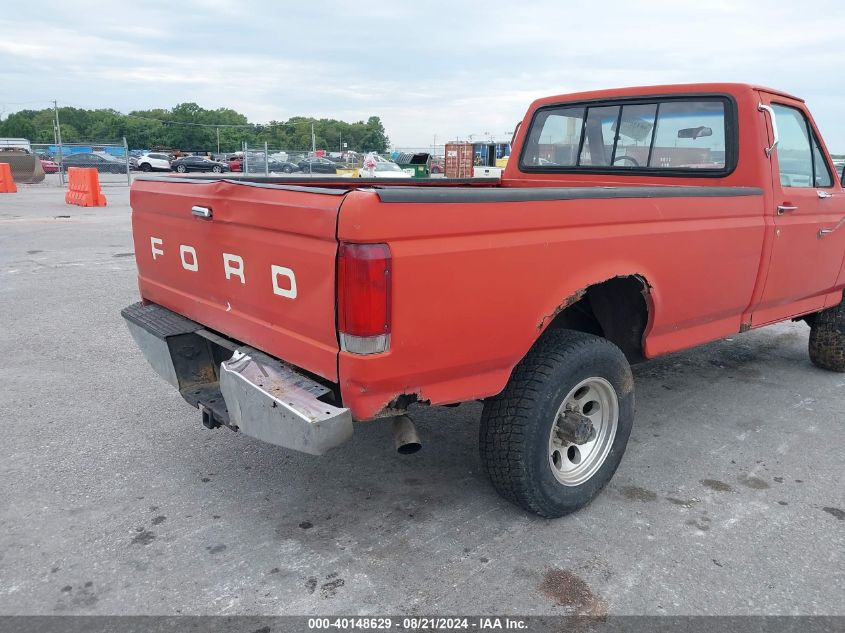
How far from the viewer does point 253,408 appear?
8.24 ft

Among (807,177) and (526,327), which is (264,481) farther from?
(807,177)

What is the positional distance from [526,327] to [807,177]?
2.90 m

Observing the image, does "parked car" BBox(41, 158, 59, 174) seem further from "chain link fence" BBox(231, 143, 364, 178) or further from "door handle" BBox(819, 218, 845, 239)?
"door handle" BBox(819, 218, 845, 239)

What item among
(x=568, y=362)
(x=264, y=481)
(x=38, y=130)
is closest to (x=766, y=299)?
(x=568, y=362)

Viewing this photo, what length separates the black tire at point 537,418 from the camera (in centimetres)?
277

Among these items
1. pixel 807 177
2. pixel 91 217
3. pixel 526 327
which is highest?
pixel 807 177

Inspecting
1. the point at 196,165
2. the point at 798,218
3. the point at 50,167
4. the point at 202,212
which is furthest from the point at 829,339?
the point at 196,165

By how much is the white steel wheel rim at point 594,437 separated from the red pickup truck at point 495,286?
0.01 meters

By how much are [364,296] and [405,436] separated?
70cm

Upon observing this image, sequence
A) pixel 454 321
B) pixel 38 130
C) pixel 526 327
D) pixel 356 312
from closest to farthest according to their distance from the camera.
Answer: pixel 356 312, pixel 454 321, pixel 526 327, pixel 38 130

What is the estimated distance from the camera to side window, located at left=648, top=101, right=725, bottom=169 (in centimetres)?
409

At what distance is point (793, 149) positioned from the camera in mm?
4312

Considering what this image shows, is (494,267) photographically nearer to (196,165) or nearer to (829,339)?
(829,339)

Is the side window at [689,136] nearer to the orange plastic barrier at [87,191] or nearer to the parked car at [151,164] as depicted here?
the orange plastic barrier at [87,191]
